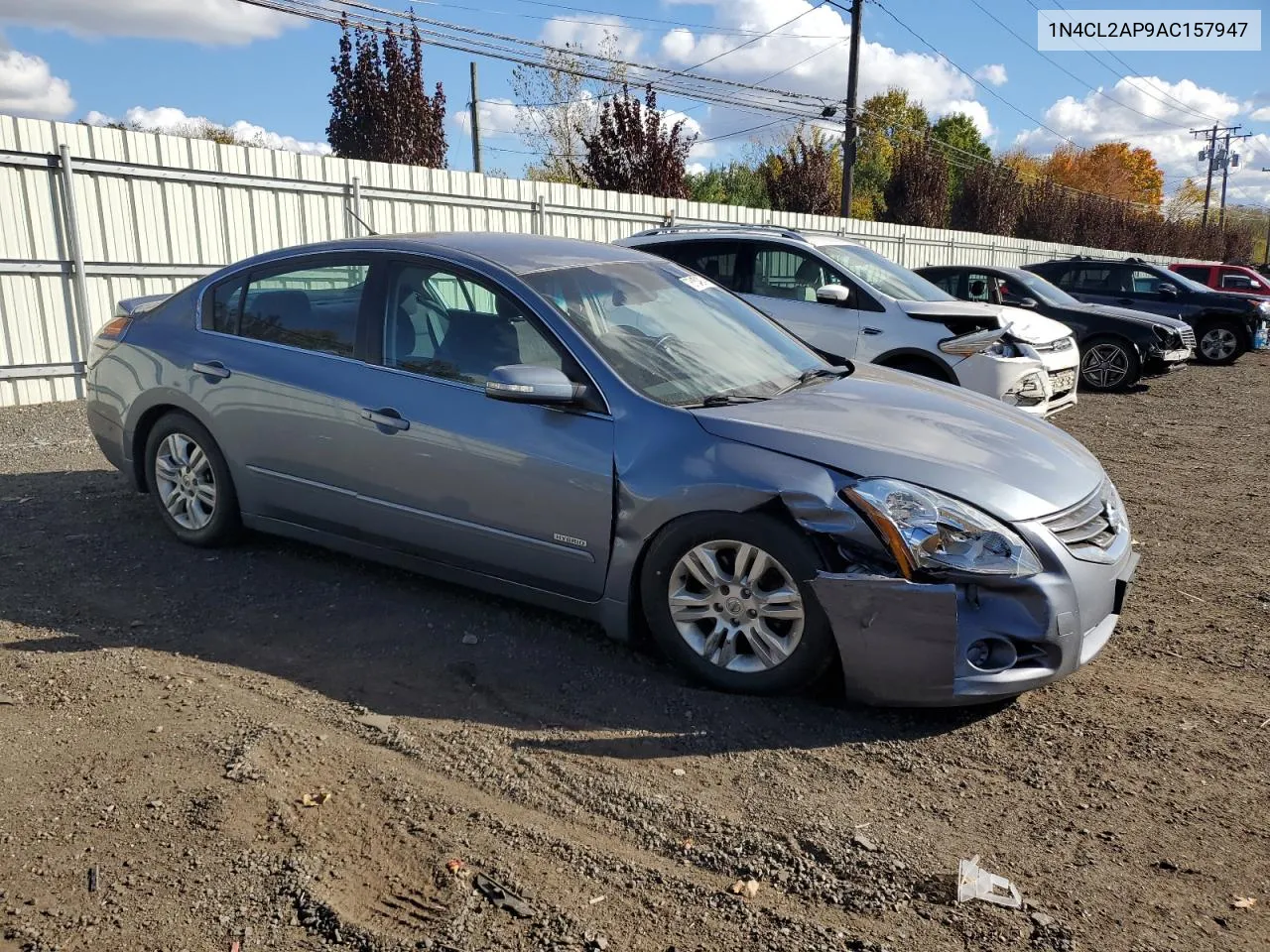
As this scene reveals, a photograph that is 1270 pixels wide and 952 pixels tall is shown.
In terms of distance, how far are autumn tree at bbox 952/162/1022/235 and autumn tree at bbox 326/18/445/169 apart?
88.8ft

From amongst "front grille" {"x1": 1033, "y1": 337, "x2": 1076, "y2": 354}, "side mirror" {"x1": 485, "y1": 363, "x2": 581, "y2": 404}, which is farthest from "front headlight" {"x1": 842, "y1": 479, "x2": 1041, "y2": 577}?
"front grille" {"x1": 1033, "y1": 337, "x2": 1076, "y2": 354}

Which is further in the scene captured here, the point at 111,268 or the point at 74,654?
the point at 111,268

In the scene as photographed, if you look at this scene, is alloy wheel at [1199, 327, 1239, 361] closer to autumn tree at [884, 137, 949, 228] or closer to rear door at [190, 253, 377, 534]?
rear door at [190, 253, 377, 534]

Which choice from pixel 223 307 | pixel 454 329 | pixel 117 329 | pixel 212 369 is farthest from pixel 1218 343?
pixel 117 329

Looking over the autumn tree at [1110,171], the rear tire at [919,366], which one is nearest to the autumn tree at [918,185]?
the rear tire at [919,366]

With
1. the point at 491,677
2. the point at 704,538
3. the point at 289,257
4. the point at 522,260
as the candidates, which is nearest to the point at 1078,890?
the point at 704,538

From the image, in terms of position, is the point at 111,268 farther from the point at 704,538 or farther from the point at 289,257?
the point at 704,538

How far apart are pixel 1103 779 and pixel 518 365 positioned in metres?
2.55

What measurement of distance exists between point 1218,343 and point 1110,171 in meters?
77.2

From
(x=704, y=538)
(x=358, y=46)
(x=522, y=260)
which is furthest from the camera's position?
(x=358, y=46)

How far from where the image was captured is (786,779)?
3.24 meters

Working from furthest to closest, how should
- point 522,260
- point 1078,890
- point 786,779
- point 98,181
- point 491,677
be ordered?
point 98,181 < point 522,260 < point 491,677 < point 786,779 < point 1078,890

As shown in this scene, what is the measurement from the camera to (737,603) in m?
3.68

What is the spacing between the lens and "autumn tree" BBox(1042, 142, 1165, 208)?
84.9 metres
